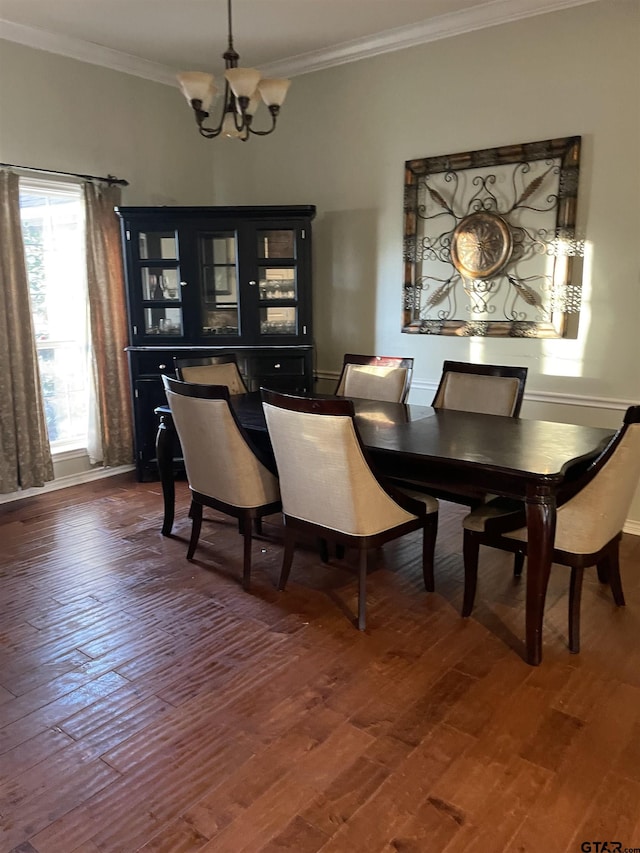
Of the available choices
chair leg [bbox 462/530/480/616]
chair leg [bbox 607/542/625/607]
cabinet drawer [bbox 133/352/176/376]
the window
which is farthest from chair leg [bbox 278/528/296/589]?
the window

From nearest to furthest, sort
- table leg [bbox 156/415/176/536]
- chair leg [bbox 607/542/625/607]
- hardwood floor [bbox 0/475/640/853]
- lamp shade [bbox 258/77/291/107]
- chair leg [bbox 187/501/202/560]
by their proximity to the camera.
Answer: hardwood floor [bbox 0/475/640/853] → chair leg [bbox 607/542/625/607] → lamp shade [bbox 258/77/291/107] → chair leg [bbox 187/501/202/560] → table leg [bbox 156/415/176/536]

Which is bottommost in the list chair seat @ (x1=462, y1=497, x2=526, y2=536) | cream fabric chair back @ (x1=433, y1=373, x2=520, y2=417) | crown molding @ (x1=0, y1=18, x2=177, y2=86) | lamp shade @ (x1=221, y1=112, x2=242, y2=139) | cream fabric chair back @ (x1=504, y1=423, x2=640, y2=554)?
chair seat @ (x1=462, y1=497, x2=526, y2=536)

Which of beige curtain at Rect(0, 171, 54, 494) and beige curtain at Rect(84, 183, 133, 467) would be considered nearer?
beige curtain at Rect(0, 171, 54, 494)

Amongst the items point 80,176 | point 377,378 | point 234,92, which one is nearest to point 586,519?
point 377,378

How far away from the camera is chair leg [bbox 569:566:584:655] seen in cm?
243

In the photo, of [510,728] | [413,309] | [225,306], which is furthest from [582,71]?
[510,728]

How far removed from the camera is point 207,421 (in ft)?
9.43

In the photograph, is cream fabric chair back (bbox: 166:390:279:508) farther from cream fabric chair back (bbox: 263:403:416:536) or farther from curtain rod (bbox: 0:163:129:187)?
curtain rod (bbox: 0:163:129:187)

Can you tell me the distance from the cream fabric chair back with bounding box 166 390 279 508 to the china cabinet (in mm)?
1619

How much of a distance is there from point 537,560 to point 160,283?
3381mm

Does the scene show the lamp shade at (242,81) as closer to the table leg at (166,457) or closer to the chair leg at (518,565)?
the table leg at (166,457)

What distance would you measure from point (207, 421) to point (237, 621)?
0.87 metres

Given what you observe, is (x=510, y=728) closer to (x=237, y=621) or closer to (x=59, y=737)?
(x=237, y=621)

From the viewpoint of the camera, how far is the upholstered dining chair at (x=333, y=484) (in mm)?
2436
